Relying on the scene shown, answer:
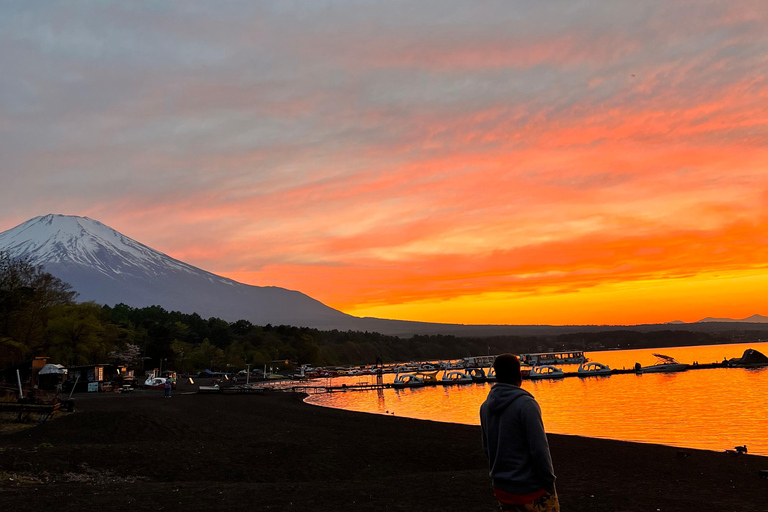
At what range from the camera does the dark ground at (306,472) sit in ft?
36.8

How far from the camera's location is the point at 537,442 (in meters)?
4.97

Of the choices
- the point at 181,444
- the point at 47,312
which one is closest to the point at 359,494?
the point at 181,444

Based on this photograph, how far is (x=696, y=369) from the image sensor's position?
317ft

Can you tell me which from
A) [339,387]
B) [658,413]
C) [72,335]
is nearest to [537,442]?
[658,413]

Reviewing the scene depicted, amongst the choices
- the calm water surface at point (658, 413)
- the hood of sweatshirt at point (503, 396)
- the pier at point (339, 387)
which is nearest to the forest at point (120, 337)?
the pier at point (339, 387)

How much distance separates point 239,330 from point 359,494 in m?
154

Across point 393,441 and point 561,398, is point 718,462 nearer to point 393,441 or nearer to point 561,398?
point 393,441

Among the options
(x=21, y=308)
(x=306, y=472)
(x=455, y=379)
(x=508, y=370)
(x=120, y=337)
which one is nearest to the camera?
(x=508, y=370)

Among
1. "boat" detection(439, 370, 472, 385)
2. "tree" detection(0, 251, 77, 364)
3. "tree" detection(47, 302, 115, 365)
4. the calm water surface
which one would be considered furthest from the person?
"boat" detection(439, 370, 472, 385)

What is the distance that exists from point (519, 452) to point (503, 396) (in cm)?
52

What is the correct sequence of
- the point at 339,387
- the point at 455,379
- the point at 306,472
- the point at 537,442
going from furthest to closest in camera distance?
the point at 455,379 < the point at 339,387 < the point at 306,472 < the point at 537,442

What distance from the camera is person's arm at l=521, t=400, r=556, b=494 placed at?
16.3 ft

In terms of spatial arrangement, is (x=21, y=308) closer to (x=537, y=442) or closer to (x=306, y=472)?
(x=306, y=472)

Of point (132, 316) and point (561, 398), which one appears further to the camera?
point (132, 316)
